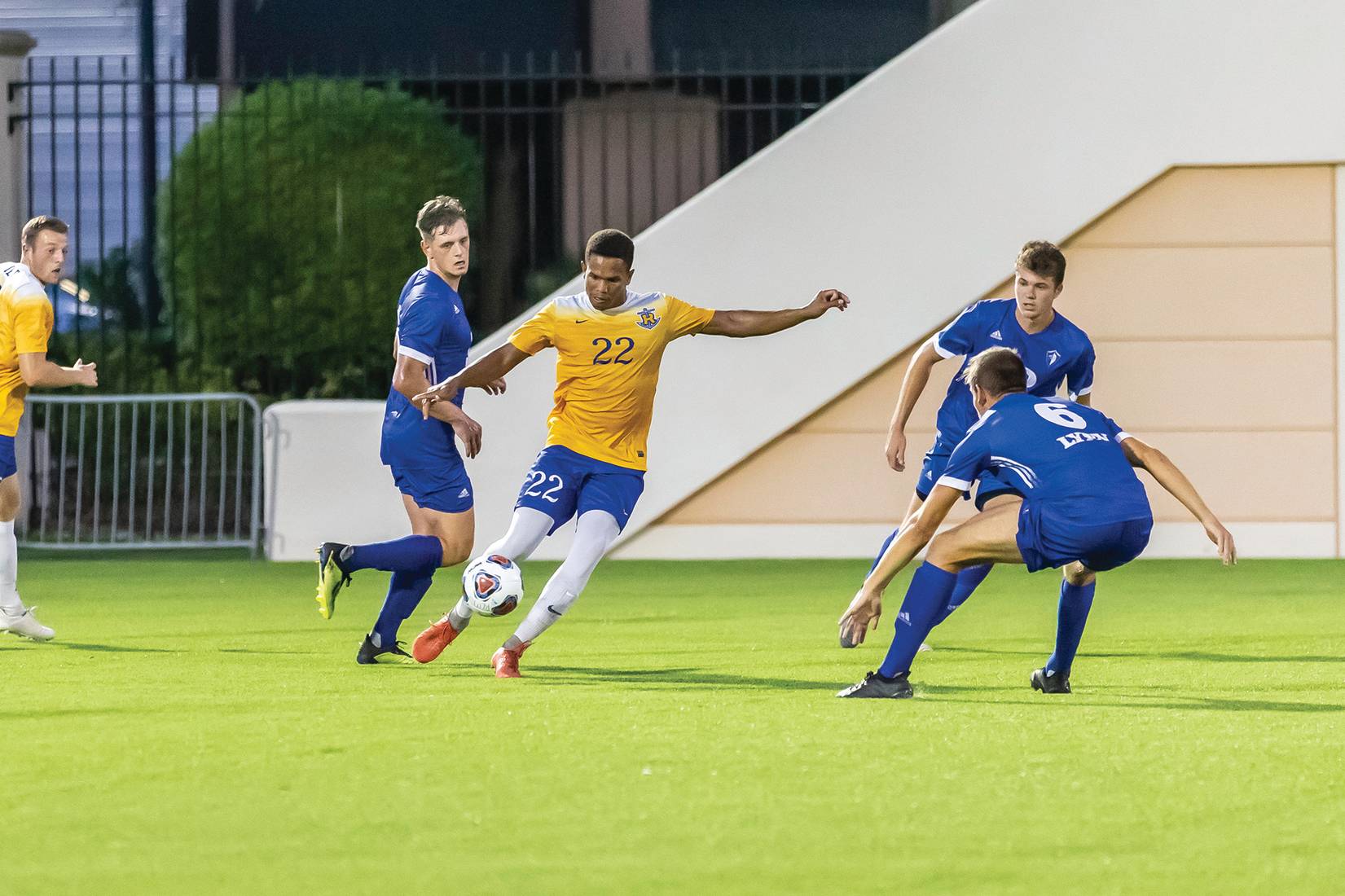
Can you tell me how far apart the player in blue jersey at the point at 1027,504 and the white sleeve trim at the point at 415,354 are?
213cm

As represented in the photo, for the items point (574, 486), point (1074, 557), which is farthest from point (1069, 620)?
point (574, 486)

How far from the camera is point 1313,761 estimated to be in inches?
205

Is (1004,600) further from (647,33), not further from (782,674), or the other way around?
(647,33)

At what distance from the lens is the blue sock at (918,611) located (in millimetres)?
6359

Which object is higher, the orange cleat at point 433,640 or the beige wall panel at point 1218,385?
the beige wall panel at point 1218,385

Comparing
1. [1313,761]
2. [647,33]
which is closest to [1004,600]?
[1313,761]

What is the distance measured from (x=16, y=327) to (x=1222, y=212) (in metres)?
8.35

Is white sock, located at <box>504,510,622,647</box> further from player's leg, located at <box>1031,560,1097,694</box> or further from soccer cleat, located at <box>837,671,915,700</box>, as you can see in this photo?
player's leg, located at <box>1031,560,1097,694</box>

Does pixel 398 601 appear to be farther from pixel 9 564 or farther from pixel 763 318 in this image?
pixel 9 564

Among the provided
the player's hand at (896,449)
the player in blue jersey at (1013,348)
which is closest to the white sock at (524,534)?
the player in blue jersey at (1013,348)

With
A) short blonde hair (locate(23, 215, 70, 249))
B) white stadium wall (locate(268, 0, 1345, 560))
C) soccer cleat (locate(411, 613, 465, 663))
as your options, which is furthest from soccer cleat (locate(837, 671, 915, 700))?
white stadium wall (locate(268, 0, 1345, 560))

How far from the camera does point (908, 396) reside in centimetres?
802

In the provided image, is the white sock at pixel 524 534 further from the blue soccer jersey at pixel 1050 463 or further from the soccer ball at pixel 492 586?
the blue soccer jersey at pixel 1050 463

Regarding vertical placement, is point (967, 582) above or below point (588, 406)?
below
